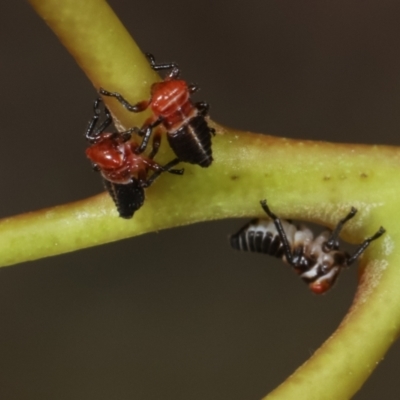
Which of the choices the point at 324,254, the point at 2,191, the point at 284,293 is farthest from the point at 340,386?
the point at 2,191

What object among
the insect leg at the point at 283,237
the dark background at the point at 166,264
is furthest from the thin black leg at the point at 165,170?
the dark background at the point at 166,264

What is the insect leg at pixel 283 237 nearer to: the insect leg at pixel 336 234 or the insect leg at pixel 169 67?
the insect leg at pixel 336 234

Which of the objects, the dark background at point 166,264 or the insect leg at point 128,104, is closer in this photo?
the insect leg at point 128,104

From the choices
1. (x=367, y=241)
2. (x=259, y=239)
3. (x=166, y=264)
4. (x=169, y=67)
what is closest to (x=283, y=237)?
(x=259, y=239)

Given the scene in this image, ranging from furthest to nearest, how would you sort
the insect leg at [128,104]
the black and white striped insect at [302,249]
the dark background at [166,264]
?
the dark background at [166,264] < the black and white striped insect at [302,249] < the insect leg at [128,104]

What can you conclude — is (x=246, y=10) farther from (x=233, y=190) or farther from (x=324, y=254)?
(x=233, y=190)

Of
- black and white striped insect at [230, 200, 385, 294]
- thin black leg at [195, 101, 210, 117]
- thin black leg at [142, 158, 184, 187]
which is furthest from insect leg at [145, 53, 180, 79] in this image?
black and white striped insect at [230, 200, 385, 294]
